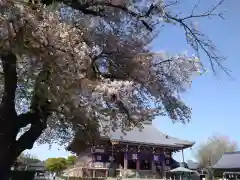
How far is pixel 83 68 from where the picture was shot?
408 inches

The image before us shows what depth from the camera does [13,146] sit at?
11.2 meters

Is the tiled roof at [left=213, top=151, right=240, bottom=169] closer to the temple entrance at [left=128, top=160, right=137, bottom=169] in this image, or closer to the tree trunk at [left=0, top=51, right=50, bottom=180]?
the temple entrance at [left=128, top=160, right=137, bottom=169]

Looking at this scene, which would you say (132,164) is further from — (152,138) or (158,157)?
(152,138)

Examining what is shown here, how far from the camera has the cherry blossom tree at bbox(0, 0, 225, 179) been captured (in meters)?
9.23

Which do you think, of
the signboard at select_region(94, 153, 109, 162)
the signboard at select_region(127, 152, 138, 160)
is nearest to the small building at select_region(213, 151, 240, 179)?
the signboard at select_region(127, 152, 138, 160)

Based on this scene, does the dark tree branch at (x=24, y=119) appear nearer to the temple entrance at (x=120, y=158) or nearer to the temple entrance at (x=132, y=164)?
the temple entrance at (x=120, y=158)

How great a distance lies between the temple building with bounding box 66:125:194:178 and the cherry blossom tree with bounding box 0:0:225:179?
18.1 metres

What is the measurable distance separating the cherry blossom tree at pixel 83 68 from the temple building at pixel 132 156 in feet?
59.2

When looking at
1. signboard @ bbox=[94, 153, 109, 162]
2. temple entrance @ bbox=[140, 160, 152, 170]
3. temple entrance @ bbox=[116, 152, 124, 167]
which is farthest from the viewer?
temple entrance @ bbox=[140, 160, 152, 170]

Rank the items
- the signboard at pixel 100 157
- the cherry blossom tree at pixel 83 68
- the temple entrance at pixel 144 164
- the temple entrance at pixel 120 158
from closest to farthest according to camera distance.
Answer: the cherry blossom tree at pixel 83 68, the signboard at pixel 100 157, the temple entrance at pixel 120 158, the temple entrance at pixel 144 164

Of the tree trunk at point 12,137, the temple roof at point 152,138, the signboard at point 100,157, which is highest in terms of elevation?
the temple roof at point 152,138

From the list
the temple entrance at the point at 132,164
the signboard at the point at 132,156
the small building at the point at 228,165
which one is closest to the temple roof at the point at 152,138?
the signboard at the point at 132,156

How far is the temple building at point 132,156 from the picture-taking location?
31078mm

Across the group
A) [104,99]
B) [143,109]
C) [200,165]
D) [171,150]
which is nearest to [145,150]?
[171,150]
